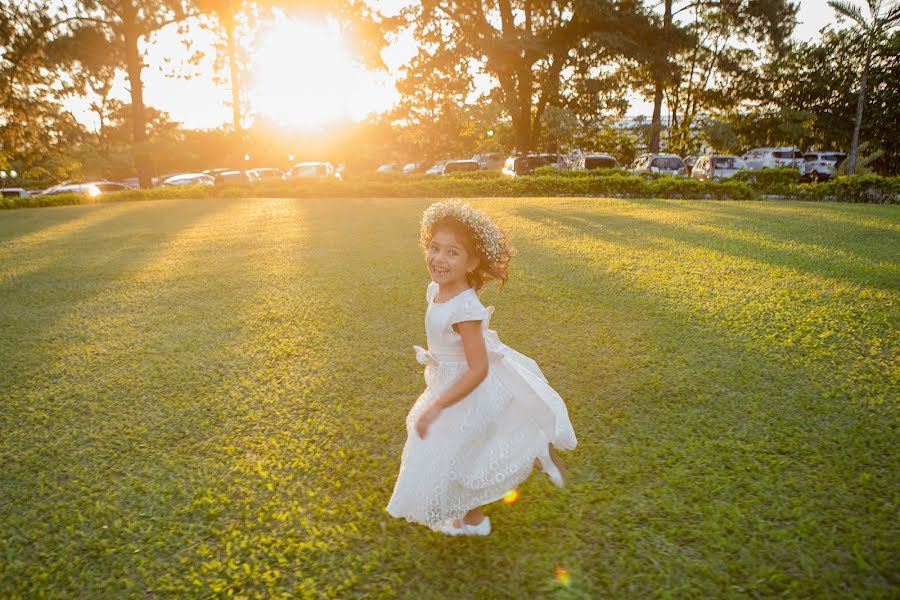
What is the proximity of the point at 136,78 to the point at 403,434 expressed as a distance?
2755cm

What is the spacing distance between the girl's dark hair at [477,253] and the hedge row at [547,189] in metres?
15.5

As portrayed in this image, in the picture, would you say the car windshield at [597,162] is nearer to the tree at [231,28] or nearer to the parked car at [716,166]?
the parked car at [716,166]

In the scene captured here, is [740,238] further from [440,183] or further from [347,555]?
[440,183]

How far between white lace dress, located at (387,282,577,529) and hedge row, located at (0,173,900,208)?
51.1 feet

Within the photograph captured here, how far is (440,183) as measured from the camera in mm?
18672

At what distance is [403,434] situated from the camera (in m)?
3.29

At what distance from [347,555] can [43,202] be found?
22235mm

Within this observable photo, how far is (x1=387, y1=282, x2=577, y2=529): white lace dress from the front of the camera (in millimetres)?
2158

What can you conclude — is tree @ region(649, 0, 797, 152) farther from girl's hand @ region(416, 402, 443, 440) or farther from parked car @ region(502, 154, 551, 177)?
girl's hand @ region(416, 402, 443, 440)

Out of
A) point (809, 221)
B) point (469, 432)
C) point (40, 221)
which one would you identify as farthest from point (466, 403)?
point (40, 221)

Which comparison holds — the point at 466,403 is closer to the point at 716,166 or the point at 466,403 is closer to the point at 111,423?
the point at 111,423

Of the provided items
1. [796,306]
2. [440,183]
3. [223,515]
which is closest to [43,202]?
[440,183]

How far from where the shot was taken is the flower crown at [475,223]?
2.14 meters

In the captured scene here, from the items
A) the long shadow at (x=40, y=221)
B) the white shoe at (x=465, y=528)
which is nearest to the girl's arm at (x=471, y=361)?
the white shoe at (x=465, y=528)
